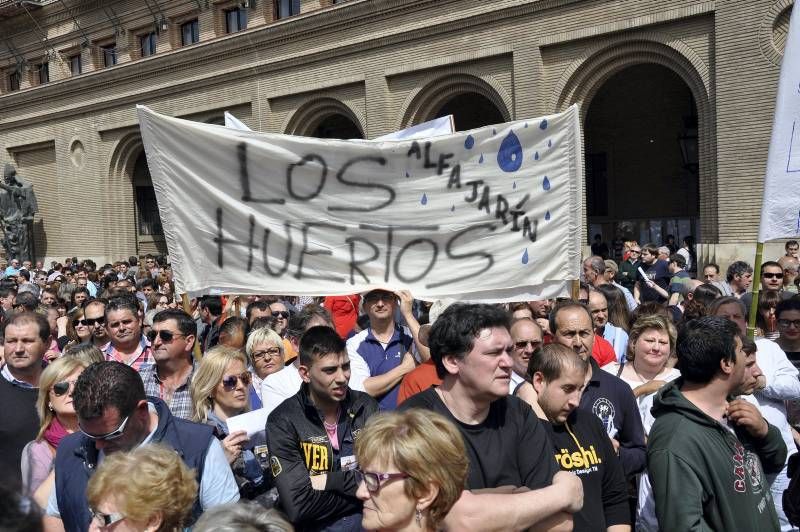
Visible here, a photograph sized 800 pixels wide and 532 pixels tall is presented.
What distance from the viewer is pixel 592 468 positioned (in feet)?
10.9

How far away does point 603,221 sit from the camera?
73.3 ft

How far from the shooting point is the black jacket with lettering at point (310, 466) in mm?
3445

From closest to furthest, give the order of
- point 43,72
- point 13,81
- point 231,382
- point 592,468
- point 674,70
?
point 592,468 < point 231,382 < point 674,70 < point 43,72 < point 13,81

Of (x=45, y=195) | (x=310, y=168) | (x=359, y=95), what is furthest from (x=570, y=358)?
(x=45, y=195)

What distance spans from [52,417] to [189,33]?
23.1m

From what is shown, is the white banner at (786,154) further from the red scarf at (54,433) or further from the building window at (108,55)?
the building window at (108,55)

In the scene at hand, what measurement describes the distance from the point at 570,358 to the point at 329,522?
1.31 metres

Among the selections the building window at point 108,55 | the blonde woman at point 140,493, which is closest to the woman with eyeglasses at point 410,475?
the blonde woman at point 140,493

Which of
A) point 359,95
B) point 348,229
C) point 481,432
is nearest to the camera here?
point 481,432

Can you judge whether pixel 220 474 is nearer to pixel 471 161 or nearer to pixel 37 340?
pixel 37 340

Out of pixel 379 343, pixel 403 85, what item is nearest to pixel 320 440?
pixel 379 343

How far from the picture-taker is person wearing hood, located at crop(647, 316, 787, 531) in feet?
9.46

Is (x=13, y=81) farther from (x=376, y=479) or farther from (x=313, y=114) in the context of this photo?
(x=376, y=479)

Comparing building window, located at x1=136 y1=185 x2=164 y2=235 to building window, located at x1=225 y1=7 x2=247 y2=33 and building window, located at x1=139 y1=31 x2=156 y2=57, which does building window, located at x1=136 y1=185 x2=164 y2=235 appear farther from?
building window, located at x1=225 y1=7 x2=247 y2=33
